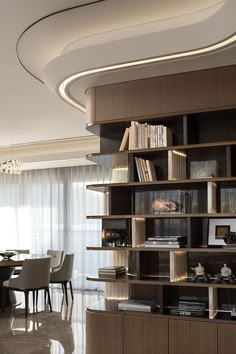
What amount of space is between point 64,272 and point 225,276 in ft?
13.6

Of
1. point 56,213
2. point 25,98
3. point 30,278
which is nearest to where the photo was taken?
point 25,98

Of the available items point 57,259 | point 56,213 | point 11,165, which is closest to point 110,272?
point 57,259

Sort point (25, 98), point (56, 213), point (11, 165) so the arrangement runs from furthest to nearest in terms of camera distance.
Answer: point (56, 213) < point (11, 165) < point (25, 98)

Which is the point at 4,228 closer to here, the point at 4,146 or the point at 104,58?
the point at 4,146

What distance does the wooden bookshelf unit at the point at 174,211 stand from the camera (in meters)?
3.85

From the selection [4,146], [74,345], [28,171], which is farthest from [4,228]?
[74,345]

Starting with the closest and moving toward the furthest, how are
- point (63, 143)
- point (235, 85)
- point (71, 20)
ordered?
point (71, 20), point (235, 85), point (63, 143)

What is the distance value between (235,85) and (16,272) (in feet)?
17.6

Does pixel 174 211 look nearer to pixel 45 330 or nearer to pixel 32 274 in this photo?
pixel 45 330

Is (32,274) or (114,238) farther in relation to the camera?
(32,274)

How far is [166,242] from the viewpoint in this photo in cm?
402

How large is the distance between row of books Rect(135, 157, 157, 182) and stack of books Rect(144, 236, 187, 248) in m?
0.54

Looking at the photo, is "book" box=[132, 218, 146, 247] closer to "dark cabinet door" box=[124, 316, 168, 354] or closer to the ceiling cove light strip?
"dark cabinet door" box=[124, 316, 168, 354]

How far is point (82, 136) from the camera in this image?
8133mm
